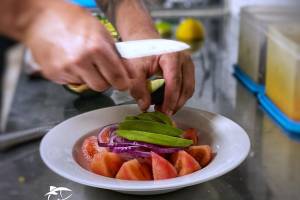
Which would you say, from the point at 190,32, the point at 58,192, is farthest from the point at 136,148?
the point at 190,32

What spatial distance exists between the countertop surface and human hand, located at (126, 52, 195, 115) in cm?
Answer: 12

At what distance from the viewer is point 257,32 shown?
0.94 meters

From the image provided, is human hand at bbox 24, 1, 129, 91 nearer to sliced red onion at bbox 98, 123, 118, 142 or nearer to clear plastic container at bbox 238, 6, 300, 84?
sliced red onion at bbox 98, 123, 118, 142

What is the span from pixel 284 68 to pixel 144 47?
304 millimetres

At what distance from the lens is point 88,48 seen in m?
0.53

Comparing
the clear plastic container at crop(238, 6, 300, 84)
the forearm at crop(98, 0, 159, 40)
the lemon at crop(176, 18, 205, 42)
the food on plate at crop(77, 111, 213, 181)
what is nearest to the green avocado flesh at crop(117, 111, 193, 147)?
the food on plate at crop(77, 111, 213, 181)

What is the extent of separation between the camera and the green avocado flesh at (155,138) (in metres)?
0.64

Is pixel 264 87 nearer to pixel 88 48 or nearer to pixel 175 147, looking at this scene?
pixel 175 147

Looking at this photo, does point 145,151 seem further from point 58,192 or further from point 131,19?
point 131,19

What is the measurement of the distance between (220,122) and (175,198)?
0.44ft

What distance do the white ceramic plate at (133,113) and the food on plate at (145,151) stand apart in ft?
0.06

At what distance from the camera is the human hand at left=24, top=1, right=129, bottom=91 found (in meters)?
0.51

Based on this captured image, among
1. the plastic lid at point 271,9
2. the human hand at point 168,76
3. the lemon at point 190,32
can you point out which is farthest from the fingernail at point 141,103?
the lemon at point 190,32

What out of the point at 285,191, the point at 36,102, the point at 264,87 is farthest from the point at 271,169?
the point at 36,102
